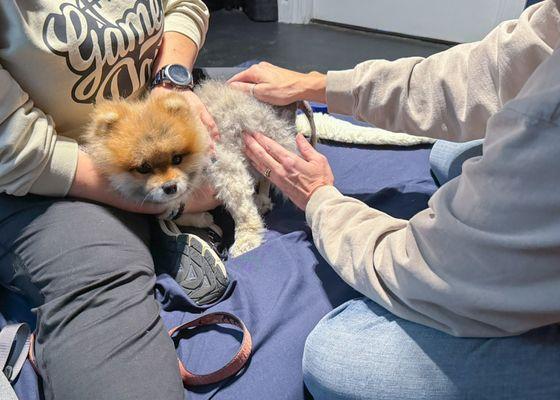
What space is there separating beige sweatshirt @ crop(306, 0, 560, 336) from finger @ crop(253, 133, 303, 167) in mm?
206

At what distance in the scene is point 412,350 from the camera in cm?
89

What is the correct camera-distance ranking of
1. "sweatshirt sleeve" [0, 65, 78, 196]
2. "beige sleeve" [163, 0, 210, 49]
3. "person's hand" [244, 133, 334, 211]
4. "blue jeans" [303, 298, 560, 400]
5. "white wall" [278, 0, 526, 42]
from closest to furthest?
1. "blue jeans" [303, 298, 560, 400]
2. "sweatshirt sleeve" [0, 65, 78, 196]
3. "person's hand" [244, 133, 334, 211]
4. "beige sleeve" [163, 0, 210, 49]
5. "white wall" [278, 0, 526, 42]

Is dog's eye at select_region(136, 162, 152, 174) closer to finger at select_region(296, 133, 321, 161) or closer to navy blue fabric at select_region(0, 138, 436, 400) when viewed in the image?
navy blue fabric at select_region(0, 138, 436, 400)

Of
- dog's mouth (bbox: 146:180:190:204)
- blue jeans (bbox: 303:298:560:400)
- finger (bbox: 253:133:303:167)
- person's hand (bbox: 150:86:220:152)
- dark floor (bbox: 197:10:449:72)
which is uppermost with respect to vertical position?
person's hand (bbox: 150:86:220:152)

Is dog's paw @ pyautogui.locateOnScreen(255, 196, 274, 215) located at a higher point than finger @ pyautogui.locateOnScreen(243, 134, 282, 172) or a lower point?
lower

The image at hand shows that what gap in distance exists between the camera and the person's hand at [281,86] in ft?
4.55

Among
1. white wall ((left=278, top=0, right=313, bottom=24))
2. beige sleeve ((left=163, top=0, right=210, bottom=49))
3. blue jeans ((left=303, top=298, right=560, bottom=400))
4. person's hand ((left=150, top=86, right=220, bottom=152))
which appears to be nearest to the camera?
blue jeans ((left=303, top=298, right=560, bottom=400))

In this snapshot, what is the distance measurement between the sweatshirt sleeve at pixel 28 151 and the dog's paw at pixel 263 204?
618mm

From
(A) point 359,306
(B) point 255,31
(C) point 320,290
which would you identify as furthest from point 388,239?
(B) point 255,31

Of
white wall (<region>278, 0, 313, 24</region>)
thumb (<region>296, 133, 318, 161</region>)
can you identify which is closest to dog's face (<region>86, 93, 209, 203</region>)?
thumb (<region>296, 133, 318, 161</region>)

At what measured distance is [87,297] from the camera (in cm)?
100

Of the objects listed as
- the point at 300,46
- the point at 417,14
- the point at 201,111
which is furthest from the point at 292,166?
the point at 417,14

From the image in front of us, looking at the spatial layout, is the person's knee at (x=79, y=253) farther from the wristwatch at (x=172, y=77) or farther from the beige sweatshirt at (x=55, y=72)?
the wristwatch at (x=172, y=77)

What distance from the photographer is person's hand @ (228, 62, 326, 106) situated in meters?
1.39
